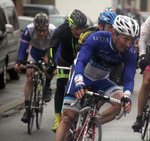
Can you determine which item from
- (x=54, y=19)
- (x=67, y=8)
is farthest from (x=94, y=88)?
(x=67, y=8)

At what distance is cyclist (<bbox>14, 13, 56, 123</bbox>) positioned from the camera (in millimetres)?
8648

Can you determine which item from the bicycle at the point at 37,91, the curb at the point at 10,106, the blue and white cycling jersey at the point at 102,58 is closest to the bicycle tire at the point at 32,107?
the bicycle at the point at 37,91

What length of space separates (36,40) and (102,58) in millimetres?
3341

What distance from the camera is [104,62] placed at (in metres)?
5.96

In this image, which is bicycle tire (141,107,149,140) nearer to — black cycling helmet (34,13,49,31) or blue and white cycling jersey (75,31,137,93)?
blue and white cycling jersey (75,31,137,93)

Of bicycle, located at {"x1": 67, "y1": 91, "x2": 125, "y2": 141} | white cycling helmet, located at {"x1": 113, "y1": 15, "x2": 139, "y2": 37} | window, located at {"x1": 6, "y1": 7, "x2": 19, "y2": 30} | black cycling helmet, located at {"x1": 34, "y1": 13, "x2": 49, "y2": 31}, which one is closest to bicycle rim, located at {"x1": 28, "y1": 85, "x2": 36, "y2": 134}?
black cycling helmet, located at {"x1": 34, "y1": 13, "x2": 49, "y2": 31}

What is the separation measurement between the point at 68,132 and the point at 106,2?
119 ft

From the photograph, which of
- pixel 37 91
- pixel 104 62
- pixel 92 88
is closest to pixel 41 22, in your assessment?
pixel 37 91

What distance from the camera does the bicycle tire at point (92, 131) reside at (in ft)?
17.5

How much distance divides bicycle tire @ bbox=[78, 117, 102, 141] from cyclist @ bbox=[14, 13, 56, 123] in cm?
309

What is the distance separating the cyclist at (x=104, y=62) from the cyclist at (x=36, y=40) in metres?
2.50

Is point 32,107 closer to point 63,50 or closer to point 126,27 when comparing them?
point 63,50

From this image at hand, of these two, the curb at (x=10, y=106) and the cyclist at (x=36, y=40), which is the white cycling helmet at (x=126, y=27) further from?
the curb at (x=10, y=106)

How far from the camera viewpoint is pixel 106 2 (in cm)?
4194
